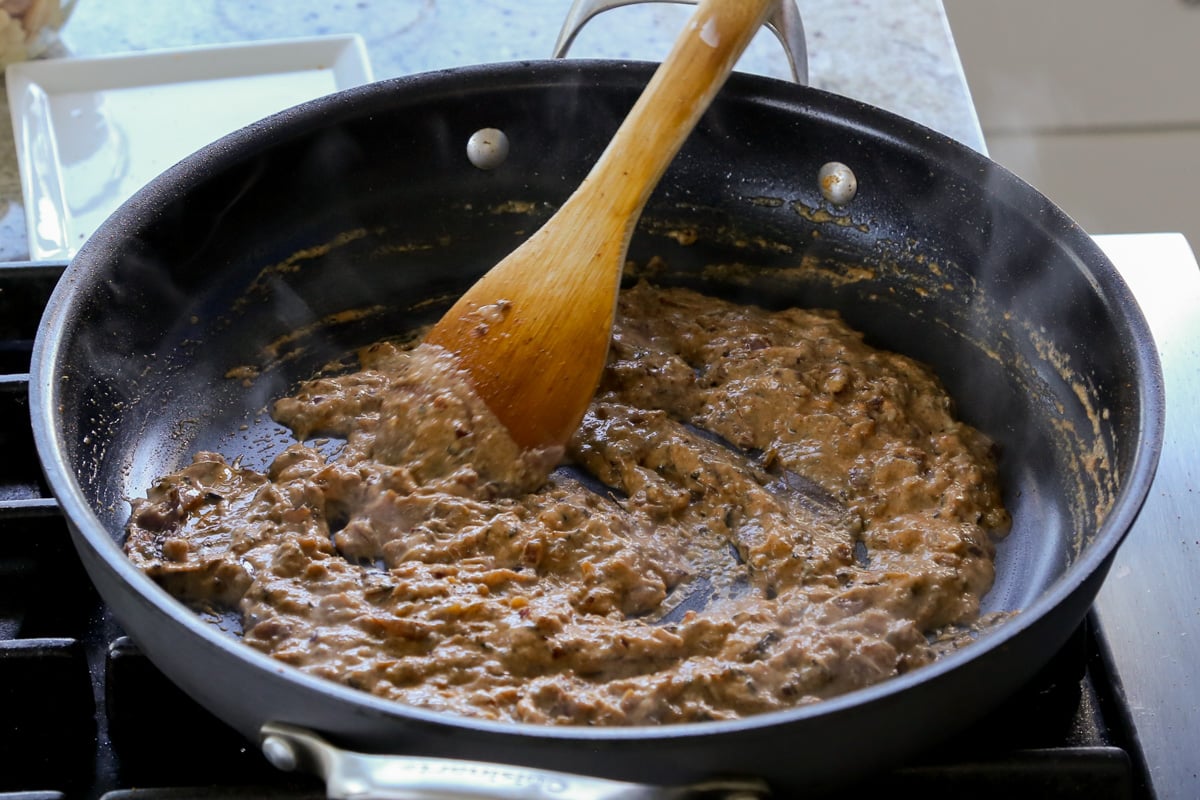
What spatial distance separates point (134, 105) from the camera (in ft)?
6.12

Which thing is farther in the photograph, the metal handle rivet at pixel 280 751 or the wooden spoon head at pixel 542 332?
the wooden spoon head at pixel 542 332

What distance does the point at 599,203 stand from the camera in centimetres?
140

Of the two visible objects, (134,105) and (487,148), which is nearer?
(487,148)

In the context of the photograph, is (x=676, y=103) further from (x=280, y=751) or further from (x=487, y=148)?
(x=280, y=751)

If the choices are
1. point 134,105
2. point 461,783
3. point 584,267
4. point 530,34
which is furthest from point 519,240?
point 461,783

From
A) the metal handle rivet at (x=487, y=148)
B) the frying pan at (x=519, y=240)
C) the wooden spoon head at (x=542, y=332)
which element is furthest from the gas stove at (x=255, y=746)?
the metal handle rivet at (x=487, y=148)

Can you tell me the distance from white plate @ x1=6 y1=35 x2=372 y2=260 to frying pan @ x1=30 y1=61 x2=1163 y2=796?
0.35 metres

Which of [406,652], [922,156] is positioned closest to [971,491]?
[922,156]

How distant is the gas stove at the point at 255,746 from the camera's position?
100cm

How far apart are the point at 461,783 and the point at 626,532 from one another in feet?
1.77

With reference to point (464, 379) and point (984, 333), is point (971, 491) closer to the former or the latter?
point (984, 333)

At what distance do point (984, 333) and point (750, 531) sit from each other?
17.3 inches

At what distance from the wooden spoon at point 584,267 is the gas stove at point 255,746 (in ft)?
1.58

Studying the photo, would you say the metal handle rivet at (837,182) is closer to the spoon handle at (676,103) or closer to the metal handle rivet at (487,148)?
the spoon handle at (676,103)
